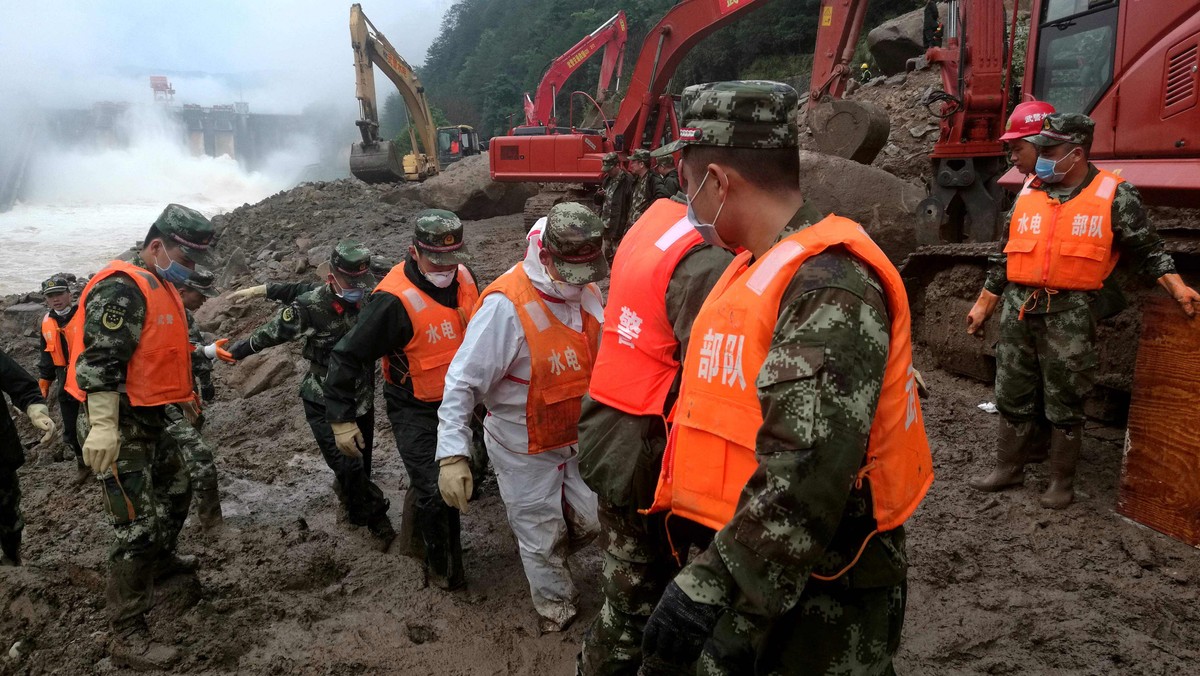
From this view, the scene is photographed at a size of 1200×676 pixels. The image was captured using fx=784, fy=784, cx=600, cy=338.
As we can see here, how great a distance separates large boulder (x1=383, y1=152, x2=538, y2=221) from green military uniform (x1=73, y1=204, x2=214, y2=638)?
12.1m

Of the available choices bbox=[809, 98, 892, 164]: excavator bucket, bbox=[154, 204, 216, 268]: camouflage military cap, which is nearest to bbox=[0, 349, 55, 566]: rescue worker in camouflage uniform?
bbox=[154, 204, 216, 268]: camouflage military cap

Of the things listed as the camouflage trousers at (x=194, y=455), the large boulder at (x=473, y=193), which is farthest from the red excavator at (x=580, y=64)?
the camouflage trousers at (x=194, y=455)

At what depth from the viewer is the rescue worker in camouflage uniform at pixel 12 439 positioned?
169 inches

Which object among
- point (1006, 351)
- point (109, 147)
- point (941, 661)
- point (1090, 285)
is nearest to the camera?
point (941, 661)

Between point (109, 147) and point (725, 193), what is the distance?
68254 millimetres

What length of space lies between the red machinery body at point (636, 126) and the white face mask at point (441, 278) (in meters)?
7.69

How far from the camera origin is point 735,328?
1.63m

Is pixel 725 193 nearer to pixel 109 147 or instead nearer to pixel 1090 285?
pixel 1090 285

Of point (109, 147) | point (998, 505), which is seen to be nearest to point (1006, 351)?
point (998, 505)

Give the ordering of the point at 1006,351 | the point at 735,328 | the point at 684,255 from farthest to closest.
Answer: the point at 1006,351 < the point at 684,255 < the point at 735,328

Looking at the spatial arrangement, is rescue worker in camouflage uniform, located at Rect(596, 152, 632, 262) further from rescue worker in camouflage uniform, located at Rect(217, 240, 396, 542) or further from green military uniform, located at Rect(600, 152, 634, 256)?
rescue worker in camouflage uniform, located at Rect(217, 240, 396, 542)

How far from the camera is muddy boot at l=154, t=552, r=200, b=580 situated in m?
4.08

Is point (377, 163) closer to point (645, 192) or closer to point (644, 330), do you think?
point (645, 192)

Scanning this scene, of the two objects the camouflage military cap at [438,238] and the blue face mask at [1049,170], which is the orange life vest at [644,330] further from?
the blue face mask at [1049,170]
